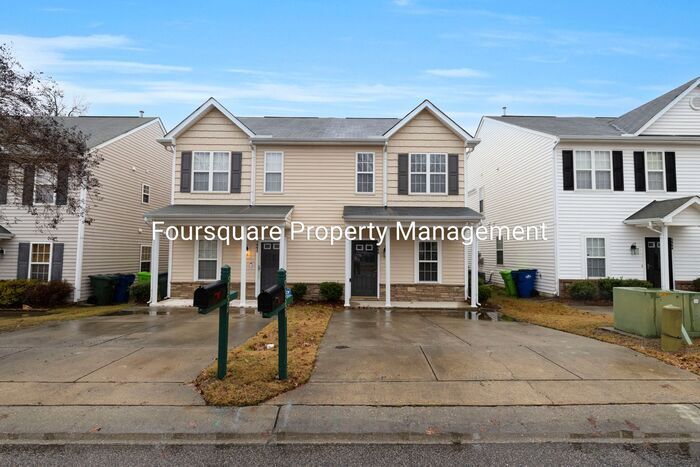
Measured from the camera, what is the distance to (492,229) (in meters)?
20.0

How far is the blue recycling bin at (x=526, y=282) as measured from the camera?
15323mm

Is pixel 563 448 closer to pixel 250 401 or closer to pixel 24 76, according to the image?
pixel 250 401

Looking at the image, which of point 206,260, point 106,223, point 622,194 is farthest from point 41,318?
point 622,194

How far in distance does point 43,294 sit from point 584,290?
20713 mm

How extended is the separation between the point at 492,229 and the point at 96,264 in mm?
19595

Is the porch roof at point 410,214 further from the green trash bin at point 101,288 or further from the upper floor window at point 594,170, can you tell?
the green trash bin at point 101,288

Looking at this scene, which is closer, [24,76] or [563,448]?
[563,448]

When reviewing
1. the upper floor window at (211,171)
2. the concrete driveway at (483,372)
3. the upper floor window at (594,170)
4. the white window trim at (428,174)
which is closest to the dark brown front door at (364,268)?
the white window trim at (428,174)

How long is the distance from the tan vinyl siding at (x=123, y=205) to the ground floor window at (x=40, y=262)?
1.38m

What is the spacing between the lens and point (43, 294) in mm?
13195

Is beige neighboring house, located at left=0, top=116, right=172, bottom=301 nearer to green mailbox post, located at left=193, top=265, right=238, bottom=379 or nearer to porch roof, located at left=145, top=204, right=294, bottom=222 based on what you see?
porch roof, located at left=145, top=204, right=294, bottom=222

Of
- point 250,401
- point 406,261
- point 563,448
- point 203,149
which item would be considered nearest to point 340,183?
point 406,261

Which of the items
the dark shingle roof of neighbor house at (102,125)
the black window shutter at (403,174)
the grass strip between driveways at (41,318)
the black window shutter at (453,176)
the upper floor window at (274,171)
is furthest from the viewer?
the dark shingle roof of neighbor house at (102,125)

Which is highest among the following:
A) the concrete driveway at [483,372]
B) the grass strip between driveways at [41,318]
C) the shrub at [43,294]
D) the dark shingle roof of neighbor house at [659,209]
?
the dark shingle roof of neighbor house at [659,209]
